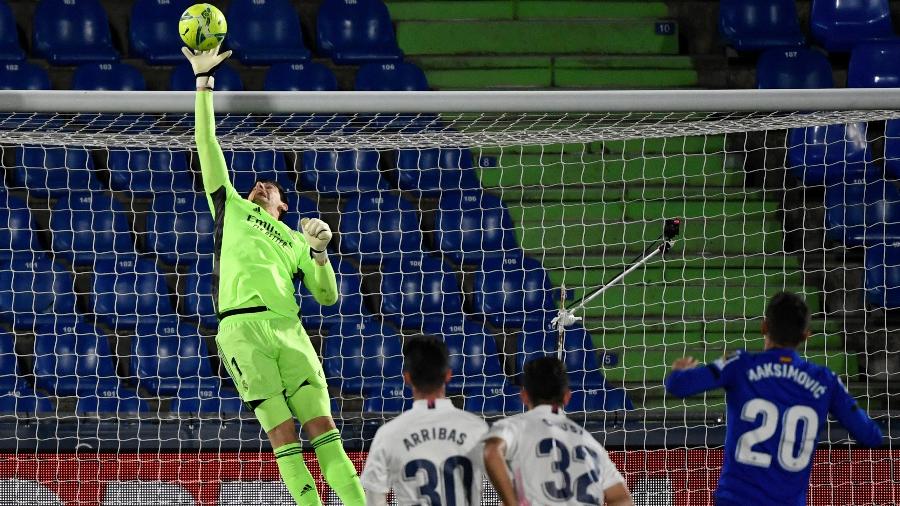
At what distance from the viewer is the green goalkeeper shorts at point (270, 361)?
17.9 feet

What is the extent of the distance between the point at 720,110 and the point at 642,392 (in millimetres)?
3365

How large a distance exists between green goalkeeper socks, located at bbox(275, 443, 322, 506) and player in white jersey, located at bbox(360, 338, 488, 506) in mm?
1276

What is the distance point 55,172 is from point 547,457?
6.49 meters

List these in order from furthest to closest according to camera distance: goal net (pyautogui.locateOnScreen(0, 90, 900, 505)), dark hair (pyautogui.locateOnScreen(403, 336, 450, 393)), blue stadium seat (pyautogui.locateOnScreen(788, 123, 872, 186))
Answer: blue stadium seat (pyautogui.locateOnScreen(788, 123, 872, 186)) → goal net (pyautogui.locateOnScreen(0, 90, 900, 505)) → dark hair (pyautogui.locateOnScreen(403, 336, 450, 393))

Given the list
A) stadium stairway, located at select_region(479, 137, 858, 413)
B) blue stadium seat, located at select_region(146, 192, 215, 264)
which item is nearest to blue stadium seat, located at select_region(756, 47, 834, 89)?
stadium stairway, located at select_region(479, 137, 858, 413)

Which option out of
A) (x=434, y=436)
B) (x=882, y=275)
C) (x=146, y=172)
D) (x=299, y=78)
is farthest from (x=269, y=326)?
(x=882, y=275)

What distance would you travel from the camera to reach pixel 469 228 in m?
9.20

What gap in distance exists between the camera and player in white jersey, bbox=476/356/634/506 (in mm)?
4156

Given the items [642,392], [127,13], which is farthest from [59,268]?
[642,392]

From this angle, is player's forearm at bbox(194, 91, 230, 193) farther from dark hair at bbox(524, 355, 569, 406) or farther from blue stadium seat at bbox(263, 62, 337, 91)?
blue stadium seat at bbox(263, 62, 337, 91)

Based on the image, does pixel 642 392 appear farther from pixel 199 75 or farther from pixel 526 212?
pixel 199 75

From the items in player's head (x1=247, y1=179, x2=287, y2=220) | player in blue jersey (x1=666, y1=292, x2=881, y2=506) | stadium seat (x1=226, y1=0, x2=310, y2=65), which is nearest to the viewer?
player in blue jersey (x1=666, y1=292, x2=881, y2=506)

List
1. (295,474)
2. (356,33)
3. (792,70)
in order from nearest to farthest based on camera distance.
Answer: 1. (295,474)
2. (792,70)
3. (356,33)

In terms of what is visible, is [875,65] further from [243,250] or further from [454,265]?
[243,250]
